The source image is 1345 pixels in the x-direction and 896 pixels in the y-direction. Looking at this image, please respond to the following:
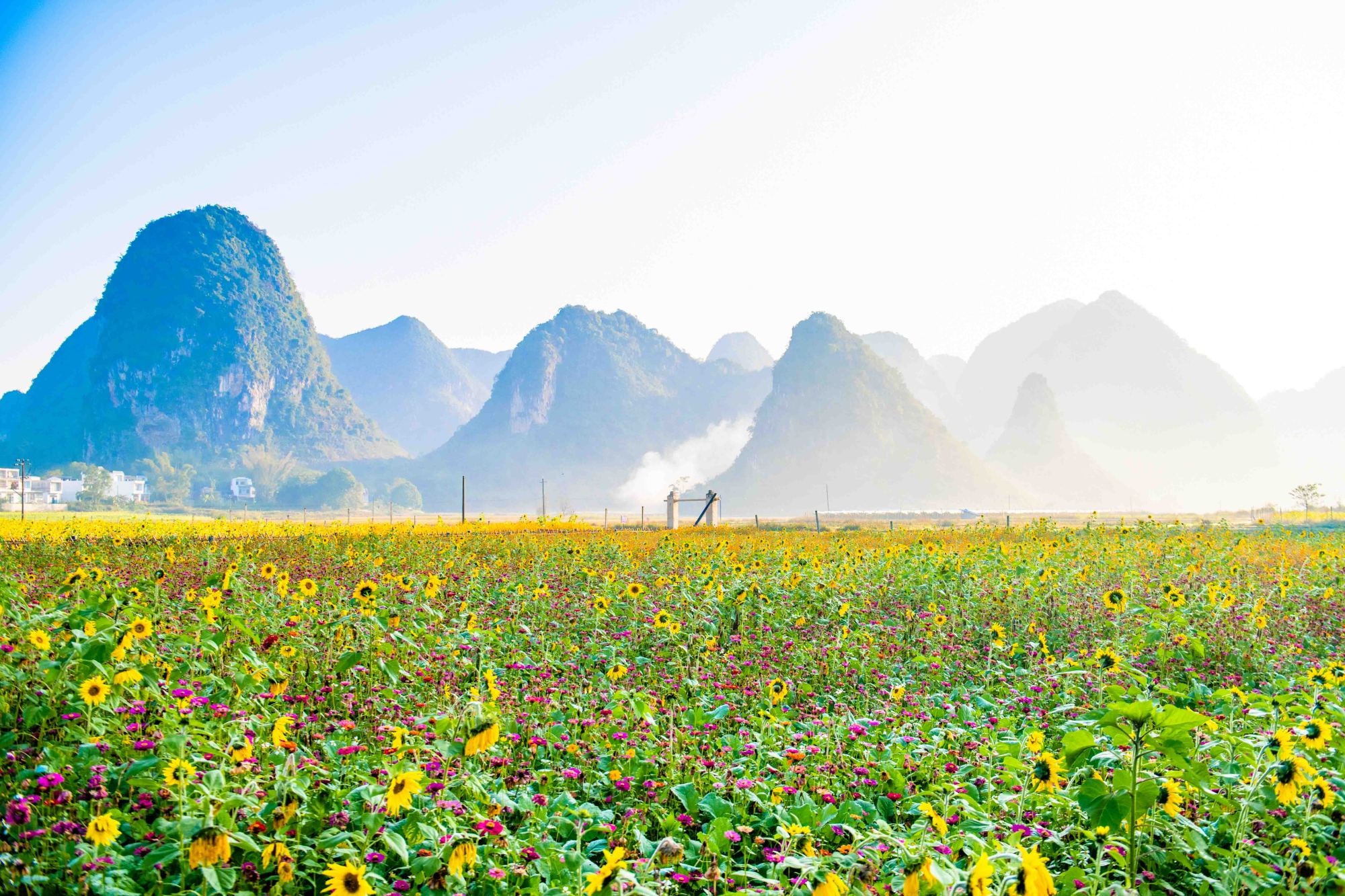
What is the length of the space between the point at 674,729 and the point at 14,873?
2.20 meters

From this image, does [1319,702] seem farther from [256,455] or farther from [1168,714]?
[256,455]

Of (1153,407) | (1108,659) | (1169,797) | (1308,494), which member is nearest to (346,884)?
(1169,797)

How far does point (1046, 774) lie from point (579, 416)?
154599 millimetres

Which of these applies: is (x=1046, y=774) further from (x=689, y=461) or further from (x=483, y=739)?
(x=689, y=461)

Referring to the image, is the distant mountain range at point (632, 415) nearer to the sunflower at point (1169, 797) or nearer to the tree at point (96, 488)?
the tree at point (96, 488)

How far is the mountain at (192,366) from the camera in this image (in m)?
130

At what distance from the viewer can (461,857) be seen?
1.77 meters

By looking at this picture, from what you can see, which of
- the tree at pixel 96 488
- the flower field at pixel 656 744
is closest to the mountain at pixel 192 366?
the tree at pixel 96 488

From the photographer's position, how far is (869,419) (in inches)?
4348

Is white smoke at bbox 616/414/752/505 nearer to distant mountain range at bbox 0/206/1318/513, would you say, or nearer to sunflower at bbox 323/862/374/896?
distant mountain range at bbox 0/206/1318/513

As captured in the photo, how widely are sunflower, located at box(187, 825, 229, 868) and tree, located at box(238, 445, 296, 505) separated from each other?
128599mm

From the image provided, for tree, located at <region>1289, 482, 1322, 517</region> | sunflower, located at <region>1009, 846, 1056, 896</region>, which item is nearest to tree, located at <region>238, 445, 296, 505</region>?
tree, located at <region>1289, 482, 1322, 517</region>

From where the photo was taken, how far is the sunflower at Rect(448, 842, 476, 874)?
1.76 m

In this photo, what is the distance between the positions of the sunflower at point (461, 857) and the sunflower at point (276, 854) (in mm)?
425
